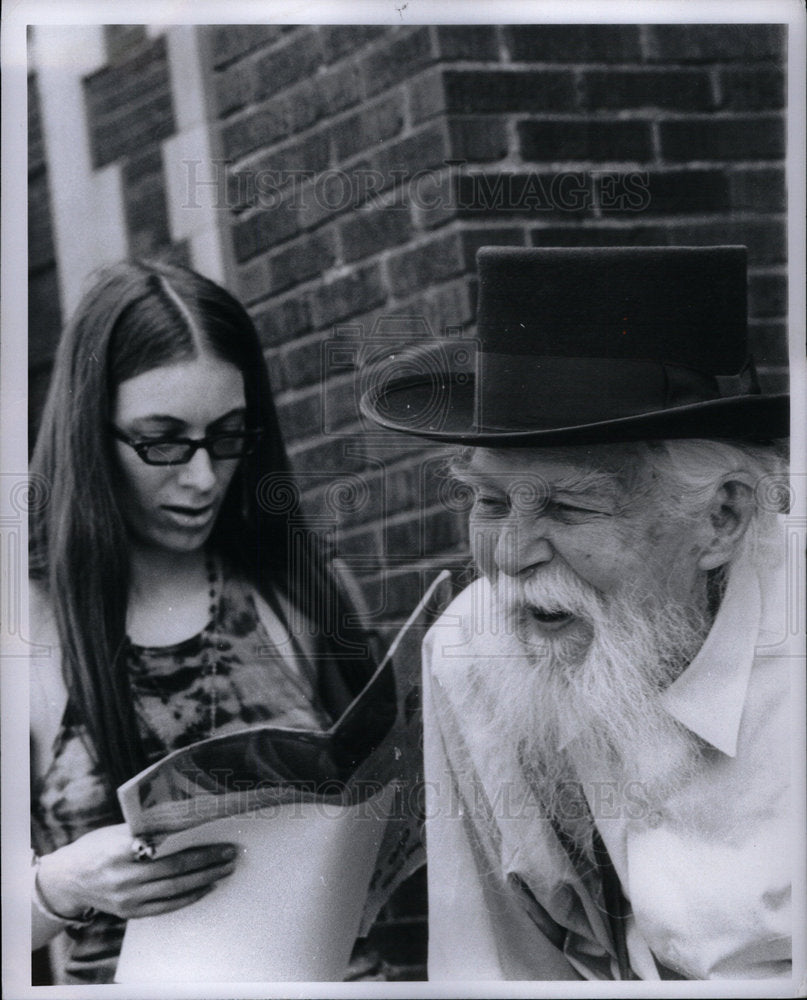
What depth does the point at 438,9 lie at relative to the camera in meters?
2.94

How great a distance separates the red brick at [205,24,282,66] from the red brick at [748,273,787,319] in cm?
122

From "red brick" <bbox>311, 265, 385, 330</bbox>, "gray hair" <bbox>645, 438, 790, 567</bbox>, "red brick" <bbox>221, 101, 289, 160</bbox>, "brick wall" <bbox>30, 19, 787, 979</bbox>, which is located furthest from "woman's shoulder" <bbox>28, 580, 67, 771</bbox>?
"gray hair" <bbox>645, 438, 790, 567</bbox>

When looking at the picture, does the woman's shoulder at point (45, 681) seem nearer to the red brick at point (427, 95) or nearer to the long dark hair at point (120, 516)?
the long dark hair at point (120, 516)

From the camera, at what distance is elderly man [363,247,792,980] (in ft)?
9.05

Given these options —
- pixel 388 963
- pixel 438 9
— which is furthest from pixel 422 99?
pixel 388 963

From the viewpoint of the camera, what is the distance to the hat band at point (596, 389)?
2.73 m

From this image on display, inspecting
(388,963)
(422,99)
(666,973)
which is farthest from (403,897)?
(422,99)

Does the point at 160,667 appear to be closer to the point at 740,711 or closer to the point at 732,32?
the point at 740,711

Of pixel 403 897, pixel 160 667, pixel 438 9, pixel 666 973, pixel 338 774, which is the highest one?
pixel 438 9

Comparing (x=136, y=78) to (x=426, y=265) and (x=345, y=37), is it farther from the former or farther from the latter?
(x=426, y=265)

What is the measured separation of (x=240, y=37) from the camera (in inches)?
118

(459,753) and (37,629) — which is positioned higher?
(37,629)

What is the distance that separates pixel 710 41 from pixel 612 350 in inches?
31.6

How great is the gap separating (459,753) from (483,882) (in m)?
0.30
